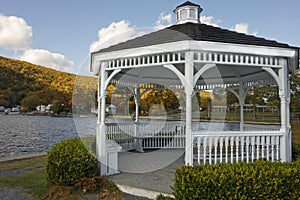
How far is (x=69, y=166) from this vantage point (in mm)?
4324

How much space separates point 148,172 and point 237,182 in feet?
7.95

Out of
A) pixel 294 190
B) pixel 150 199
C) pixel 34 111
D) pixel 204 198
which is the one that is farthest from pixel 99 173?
pixel 34 111

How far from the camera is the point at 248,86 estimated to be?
7719 mm

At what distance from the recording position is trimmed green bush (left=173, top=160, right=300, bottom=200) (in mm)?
3012

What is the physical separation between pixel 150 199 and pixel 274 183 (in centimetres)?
189

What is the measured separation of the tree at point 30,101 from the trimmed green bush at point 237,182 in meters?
27.7

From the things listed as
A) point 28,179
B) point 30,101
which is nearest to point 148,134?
point 28,179

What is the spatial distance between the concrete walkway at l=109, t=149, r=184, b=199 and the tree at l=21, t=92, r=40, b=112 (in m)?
24.5

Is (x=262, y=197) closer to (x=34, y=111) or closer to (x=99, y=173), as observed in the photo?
(x=99, y=173)

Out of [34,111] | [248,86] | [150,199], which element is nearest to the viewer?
[150,199]

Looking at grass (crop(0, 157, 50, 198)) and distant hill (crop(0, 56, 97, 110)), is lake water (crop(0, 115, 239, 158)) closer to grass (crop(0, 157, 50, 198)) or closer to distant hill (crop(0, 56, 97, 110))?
grass (crop(0, 157, 50, 198))

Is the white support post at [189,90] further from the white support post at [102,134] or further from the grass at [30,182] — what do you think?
the grass at [30,182]

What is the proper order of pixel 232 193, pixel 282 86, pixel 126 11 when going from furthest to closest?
pixel 126 11
pixel 282 86
pixel 232 193

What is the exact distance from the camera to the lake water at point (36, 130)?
39.4 ft
